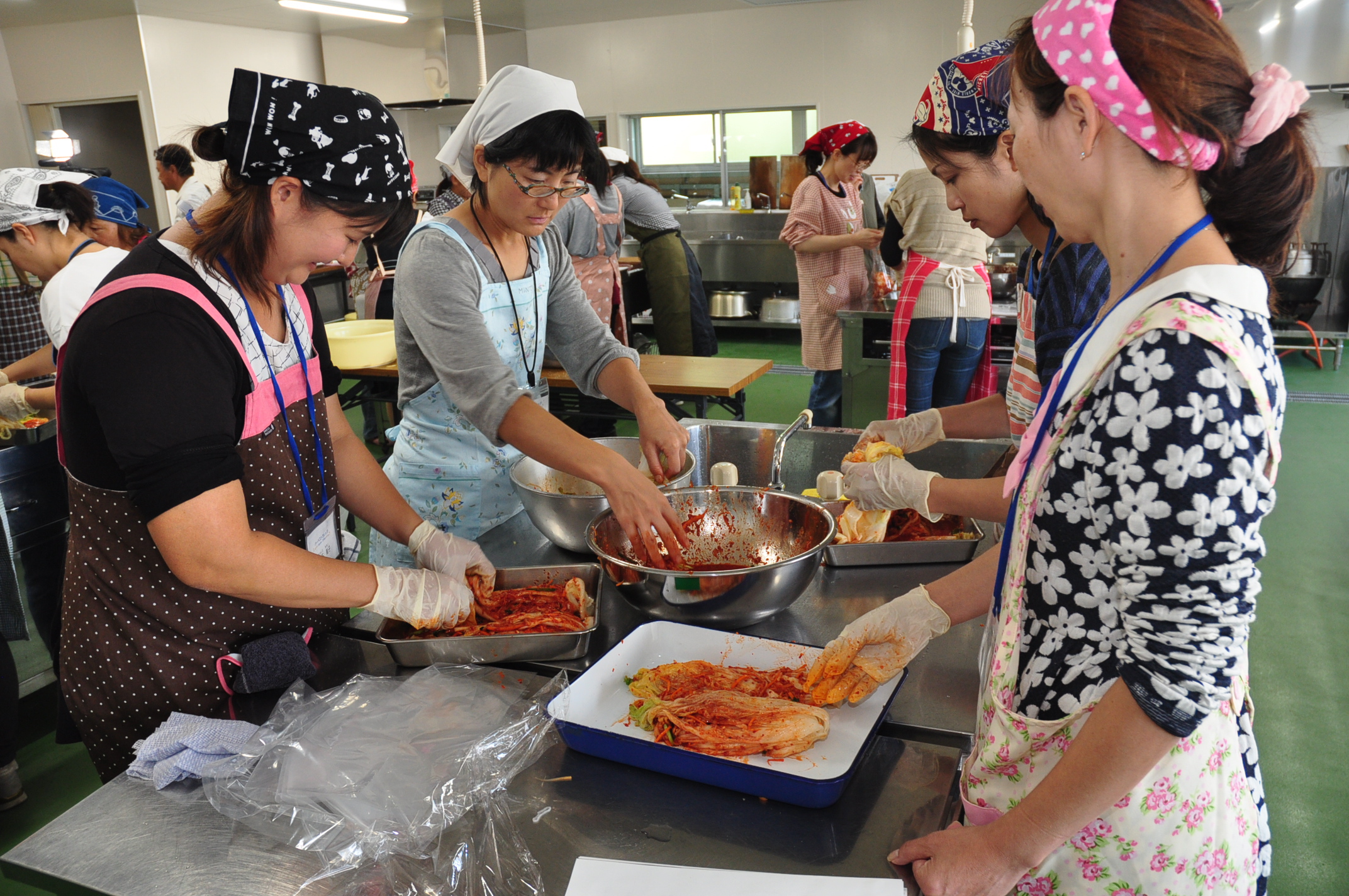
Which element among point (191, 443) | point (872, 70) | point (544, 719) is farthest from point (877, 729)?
point (872, 70)

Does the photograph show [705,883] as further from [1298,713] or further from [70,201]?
[70,201]

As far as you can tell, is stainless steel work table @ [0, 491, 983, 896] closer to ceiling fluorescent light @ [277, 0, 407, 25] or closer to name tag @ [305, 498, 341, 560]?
name tag @ [305, 498, 341, 560]

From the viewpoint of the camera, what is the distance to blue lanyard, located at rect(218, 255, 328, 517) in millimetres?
1393

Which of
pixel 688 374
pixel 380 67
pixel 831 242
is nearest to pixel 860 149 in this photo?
pixel 831 242

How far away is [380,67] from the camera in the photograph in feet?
32.6

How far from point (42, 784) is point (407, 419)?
180 centimetres

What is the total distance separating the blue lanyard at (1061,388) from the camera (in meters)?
0.88

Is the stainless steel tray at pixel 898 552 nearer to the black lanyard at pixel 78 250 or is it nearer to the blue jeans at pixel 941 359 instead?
the blue jeans at pixel 941 359

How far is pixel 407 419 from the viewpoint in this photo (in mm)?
2098

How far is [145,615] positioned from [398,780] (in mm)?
590

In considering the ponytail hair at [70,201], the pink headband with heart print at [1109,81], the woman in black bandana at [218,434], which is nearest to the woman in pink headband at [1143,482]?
the pink headband with heart print at [1109,81]

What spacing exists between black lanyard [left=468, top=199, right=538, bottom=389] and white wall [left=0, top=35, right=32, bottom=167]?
996cm

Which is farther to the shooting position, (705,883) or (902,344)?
(902,344)

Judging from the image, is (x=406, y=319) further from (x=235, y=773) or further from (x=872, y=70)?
(x=872, y=70)
